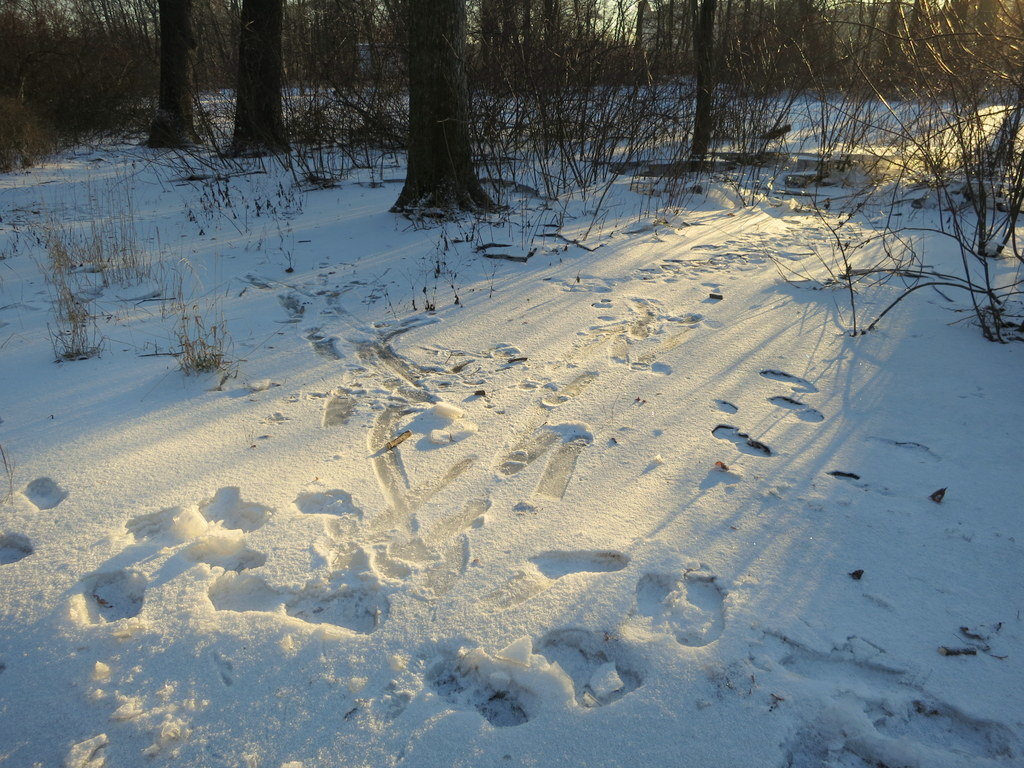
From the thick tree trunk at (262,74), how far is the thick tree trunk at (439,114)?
10.9ft

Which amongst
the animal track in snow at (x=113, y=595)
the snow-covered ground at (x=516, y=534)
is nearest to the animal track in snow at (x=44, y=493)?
the snow-covered ground at (x=516, y=534)

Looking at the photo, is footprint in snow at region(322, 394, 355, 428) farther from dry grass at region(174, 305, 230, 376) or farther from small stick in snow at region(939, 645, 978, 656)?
small stick in snow at region(939, 645, 978, 656)

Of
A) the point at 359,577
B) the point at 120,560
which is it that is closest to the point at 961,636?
the point at 359,577

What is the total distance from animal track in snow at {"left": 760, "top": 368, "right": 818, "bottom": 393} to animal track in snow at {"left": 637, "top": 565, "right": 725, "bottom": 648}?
150 centimetres

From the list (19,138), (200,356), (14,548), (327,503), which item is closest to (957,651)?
(327,503)

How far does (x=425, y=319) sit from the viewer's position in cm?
408

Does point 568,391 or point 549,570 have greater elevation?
point 568,391

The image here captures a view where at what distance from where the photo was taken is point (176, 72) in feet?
32.5

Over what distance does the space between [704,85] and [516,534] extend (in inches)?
271

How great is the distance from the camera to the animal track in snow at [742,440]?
104 inches

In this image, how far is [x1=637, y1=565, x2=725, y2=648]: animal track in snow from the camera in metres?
1.80

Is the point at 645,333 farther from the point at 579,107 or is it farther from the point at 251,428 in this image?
the point at 579,107

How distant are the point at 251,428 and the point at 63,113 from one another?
1201 cm

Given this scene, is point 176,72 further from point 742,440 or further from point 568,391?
point 742,440
